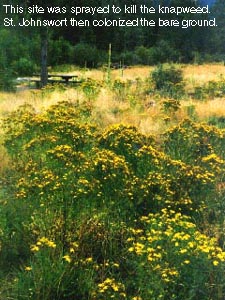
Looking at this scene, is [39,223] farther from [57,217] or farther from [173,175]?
[173,175]

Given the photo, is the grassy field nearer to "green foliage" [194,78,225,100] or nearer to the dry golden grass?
the dry golden grass

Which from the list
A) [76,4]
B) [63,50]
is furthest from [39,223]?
[63,50]

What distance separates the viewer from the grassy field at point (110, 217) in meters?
3.85

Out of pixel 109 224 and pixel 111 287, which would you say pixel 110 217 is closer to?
pixel 109 224

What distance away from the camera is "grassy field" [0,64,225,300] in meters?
3.85

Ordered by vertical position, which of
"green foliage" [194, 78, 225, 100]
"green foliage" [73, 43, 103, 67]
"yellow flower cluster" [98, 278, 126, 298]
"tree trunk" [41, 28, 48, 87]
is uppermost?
"green foliage" [73, 43, 103, 67]

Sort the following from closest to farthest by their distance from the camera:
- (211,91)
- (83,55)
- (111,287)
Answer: (111,287) → (211,91) → (83,55)

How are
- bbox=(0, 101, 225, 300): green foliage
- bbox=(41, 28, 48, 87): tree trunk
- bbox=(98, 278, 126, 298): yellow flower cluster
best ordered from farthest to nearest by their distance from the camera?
bbox=(41, 28, 48, 87): tree trunk
bbox=(0, 101, 225, 300): green foliage
bbox=(98, 278, 126, 298): yellow flower cluster

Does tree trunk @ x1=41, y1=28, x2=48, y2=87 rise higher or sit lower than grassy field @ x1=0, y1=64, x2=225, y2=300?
higher

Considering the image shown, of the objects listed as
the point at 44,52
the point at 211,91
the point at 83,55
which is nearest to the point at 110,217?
the point at 211,91

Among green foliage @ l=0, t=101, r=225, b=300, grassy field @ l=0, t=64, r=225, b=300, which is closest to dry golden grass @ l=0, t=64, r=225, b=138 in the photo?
grassy field @ l=0, t=64, r=225, b=300

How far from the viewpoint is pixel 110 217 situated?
468cm

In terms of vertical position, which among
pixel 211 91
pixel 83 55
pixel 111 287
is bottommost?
pixel 111 287

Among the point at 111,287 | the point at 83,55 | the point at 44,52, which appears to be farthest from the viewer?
the point at 83,55
